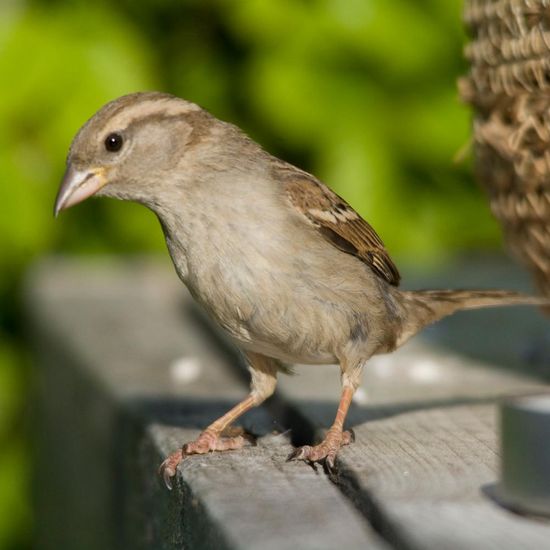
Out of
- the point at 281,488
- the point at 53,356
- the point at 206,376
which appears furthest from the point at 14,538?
the point at 281,488

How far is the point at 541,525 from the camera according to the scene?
5.20ft

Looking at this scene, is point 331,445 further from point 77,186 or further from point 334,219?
point 77,186

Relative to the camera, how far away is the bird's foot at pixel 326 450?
203 centimetres

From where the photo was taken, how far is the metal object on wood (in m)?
1.53

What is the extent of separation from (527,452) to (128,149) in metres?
1.20

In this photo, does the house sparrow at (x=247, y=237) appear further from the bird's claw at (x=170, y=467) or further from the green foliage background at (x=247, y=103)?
the green foliage background at (x=247, y=103)

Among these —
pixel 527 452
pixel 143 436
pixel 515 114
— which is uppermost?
pixel 515 114

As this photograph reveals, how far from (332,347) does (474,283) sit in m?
1.63

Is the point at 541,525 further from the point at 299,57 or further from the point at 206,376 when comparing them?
the point at 299,57

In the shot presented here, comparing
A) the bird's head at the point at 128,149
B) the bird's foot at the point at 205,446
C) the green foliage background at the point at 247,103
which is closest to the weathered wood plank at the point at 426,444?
the bird's foot at the point at 205,446

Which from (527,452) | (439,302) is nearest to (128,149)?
(439,302)

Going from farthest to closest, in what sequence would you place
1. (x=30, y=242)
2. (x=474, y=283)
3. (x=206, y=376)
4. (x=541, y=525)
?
(x=30, y=242), (x=474, y=283), (x=206, y=376), (x=541, y=525)

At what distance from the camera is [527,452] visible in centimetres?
155

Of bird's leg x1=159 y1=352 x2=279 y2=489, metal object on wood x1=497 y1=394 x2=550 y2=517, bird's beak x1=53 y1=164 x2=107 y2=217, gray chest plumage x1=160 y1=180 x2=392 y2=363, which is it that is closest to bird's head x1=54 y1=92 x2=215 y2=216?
bird's beak x1=53 y1=164 x2=107 y2=217
